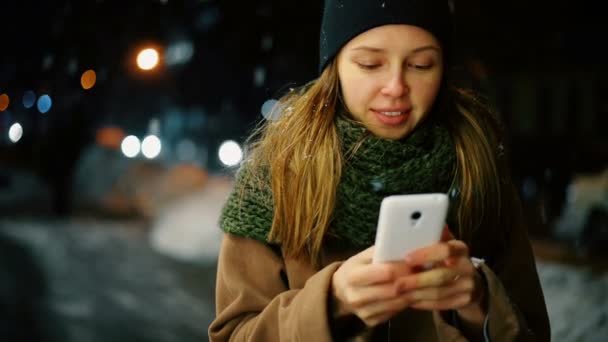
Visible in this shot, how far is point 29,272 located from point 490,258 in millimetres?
2719

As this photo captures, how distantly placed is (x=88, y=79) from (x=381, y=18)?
1.65 metres

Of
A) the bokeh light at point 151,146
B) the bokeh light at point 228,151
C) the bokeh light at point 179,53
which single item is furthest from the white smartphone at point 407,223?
the bokeh light at point 151,146

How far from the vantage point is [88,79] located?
99.2 inches

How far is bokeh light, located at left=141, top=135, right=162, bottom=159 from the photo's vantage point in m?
2.89

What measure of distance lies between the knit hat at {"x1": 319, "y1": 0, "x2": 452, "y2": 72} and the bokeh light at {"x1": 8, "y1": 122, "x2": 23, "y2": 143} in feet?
5.64

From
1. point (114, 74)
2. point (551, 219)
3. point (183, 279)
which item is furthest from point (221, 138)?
point (551, 219)

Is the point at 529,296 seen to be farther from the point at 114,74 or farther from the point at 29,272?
the point at 29,272

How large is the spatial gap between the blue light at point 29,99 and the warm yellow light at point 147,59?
451mm

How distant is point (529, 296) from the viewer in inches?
53.2

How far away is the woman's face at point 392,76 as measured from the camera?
118 centimetres

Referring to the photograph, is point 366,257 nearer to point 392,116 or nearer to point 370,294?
point 370,294

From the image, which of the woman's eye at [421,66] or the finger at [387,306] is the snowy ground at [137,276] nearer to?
the woman's eye at [421,66]

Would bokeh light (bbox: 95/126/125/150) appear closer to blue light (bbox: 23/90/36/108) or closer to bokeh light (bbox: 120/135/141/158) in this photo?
bokeh light (bbox: 120/135/141/158)

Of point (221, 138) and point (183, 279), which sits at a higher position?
point (221, 138)
